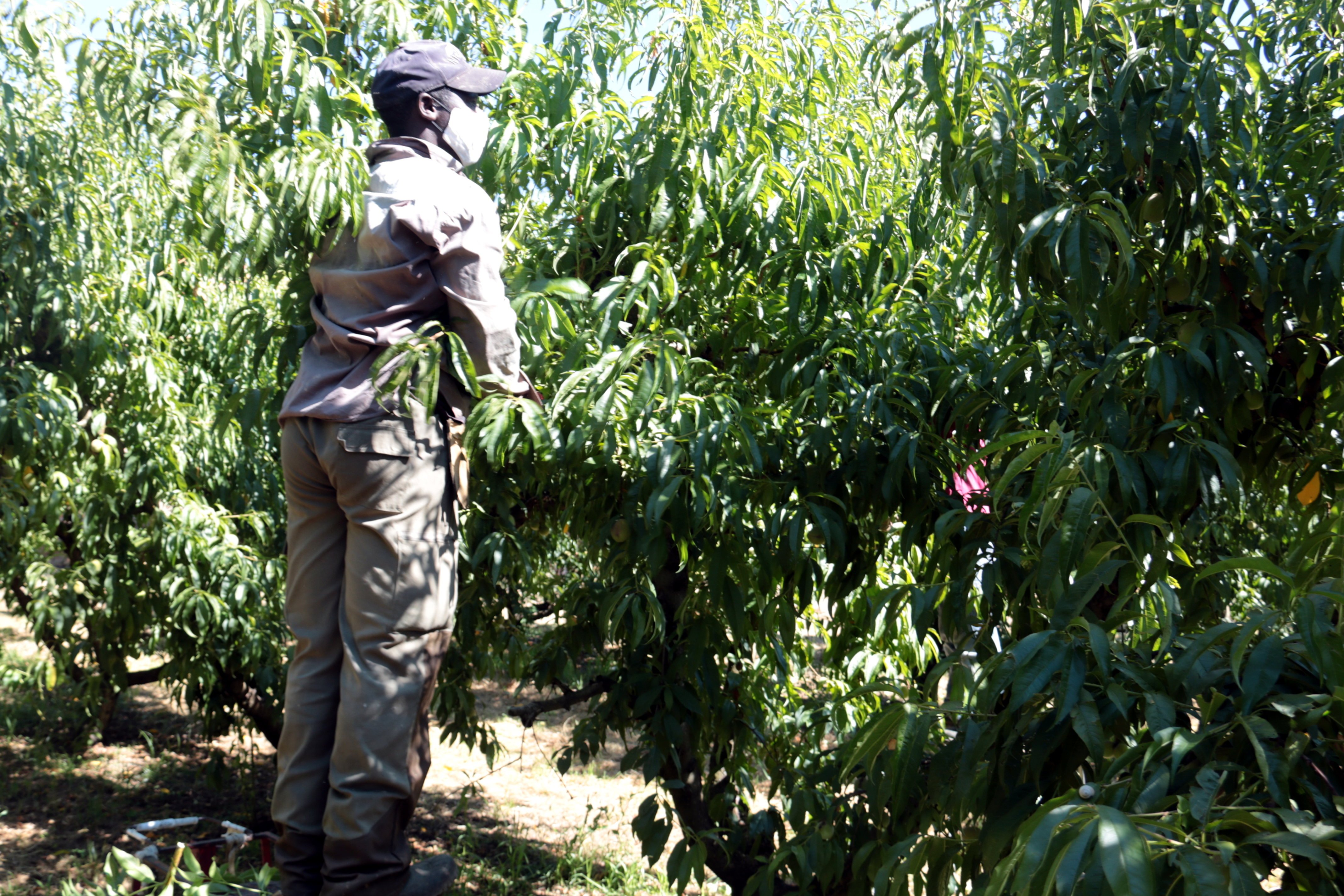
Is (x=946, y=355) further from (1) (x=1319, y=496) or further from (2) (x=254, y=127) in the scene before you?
(2) (x=254, y=127)

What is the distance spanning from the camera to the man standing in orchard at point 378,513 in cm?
163

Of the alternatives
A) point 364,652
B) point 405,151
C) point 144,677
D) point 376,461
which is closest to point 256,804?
point 144,677

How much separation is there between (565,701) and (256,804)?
7.90 feet

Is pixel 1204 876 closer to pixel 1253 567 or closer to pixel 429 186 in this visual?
pixel 1253 567

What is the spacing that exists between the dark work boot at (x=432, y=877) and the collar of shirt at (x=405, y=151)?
124 cm

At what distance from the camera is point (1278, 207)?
161 centimetres

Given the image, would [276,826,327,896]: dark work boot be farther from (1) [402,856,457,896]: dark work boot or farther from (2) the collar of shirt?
(2) the collar of shirt

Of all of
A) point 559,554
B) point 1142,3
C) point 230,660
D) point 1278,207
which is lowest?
point 230,660

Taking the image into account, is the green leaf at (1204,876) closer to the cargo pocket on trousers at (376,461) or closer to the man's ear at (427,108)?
the cargo pocket on trousers at (376,461)

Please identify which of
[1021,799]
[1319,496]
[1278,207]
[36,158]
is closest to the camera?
[1021,799]

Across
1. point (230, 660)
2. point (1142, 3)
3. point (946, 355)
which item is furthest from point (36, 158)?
point (1142, 3)

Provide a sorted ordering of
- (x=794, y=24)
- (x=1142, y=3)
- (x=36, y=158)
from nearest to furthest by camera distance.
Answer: (x=1142, y=3) < (x=794, y=24) < (x=36, y=158)

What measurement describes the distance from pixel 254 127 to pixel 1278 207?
1748mm

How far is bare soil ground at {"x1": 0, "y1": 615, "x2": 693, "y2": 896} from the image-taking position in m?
3.81
